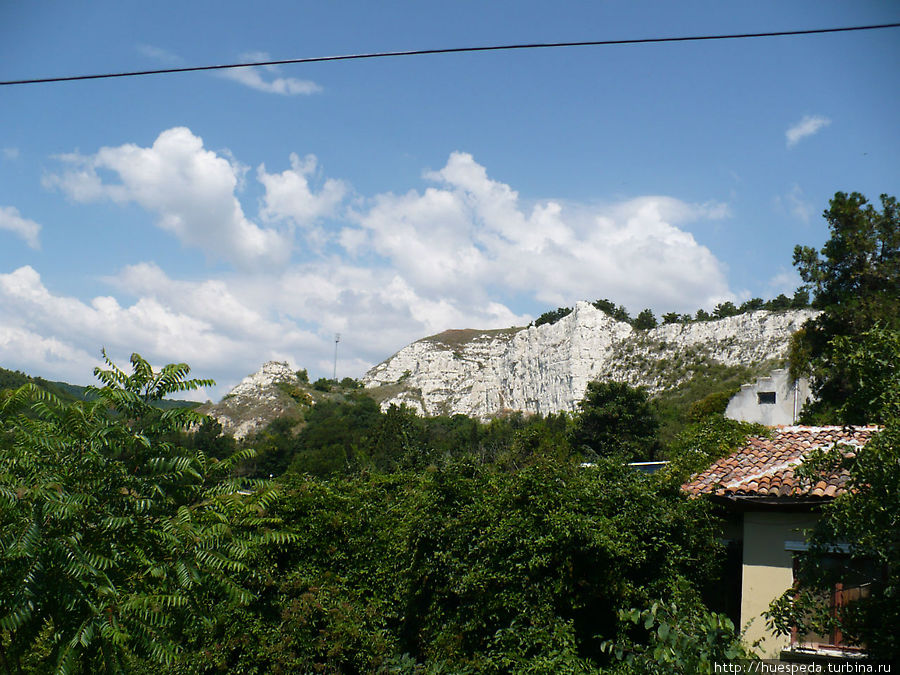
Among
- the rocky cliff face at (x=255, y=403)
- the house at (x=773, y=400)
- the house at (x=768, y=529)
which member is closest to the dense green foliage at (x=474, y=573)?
the house at (x=768, y=529)

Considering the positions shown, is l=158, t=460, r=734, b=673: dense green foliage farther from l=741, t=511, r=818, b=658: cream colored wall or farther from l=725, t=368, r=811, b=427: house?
l=725, t=368, r=811, b=427: house

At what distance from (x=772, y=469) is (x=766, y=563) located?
5.84ft

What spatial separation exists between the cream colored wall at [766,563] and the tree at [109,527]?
800 cm

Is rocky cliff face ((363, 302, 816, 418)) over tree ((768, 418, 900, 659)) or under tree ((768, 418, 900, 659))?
over

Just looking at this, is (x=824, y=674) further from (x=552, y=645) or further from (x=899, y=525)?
(x=899, y=525)

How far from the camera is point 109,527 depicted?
5.43m

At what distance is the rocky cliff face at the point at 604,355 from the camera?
6919 cm

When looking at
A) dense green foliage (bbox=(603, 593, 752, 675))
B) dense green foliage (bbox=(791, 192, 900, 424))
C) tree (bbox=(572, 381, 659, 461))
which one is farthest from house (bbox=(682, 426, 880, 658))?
tree (bbox=(572, 381, 659, 461))

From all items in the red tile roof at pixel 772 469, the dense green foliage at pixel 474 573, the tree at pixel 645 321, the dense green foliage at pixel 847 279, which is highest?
the tree at pixel 645 321

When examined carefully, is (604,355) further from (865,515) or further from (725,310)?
(865,515)

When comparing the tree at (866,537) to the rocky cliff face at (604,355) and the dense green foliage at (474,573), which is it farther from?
the rocky cliff face at (604,355)

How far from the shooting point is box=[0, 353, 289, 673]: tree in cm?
494

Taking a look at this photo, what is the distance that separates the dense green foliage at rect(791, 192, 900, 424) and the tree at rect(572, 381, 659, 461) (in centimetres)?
1604

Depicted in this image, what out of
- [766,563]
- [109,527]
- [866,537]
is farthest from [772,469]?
[109,527]
